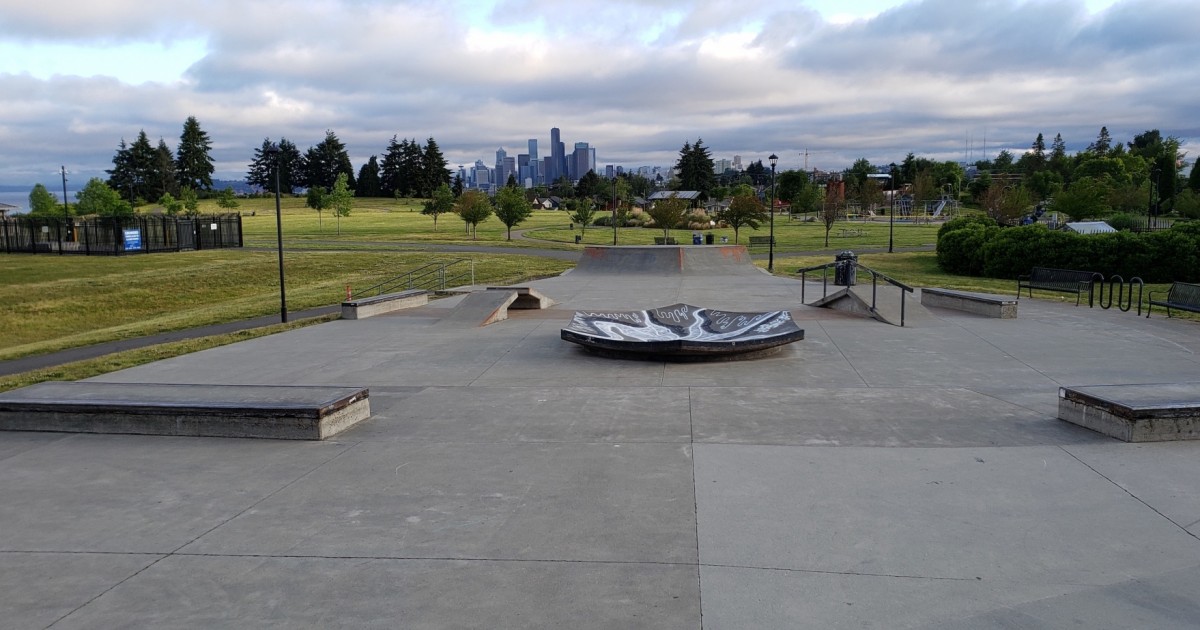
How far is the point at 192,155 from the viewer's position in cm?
A: 11294

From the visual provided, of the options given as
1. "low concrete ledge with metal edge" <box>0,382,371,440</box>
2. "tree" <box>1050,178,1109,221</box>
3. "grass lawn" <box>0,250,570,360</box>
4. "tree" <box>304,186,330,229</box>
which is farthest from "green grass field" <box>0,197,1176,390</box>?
"tree" <box>304,186,330,229</box>

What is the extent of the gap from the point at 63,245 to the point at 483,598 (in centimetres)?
5218

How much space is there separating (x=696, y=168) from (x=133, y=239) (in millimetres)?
87500

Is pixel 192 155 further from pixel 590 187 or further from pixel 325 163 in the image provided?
pixel 590 187

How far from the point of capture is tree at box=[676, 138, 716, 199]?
11888cm

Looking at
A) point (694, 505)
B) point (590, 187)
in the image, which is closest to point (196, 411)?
point (694, 505)

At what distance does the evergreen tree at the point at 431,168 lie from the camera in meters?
118

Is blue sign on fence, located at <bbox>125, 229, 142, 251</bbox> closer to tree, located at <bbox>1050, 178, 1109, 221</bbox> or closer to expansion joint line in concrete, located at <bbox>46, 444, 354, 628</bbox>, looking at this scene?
expansion joint line in concrete, located at <bbox>46, 444, 354, 628</bbox>

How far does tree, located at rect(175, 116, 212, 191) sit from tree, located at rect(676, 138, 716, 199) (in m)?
69.8

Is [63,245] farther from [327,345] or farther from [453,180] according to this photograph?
[453,180]

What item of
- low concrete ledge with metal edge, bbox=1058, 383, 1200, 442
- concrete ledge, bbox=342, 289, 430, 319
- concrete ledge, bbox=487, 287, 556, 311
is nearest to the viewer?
low concrete ledge with metal edge, bbox=1058, 383, 1200, 442

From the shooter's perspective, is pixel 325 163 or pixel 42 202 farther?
pixel 325 163

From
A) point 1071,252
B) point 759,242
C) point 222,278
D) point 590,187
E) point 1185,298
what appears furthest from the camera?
point 590,187

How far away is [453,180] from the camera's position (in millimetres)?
127875
